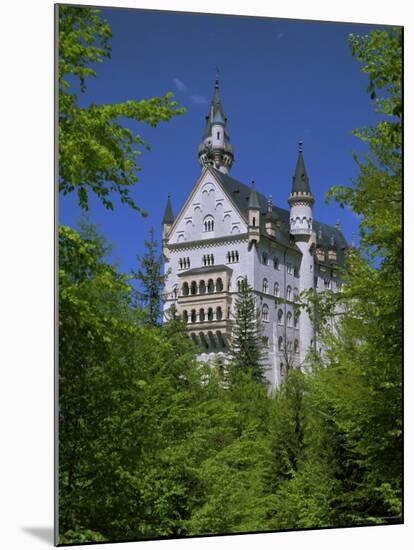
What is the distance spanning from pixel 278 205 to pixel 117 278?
5.65 ft

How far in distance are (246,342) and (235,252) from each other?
2.88 feet

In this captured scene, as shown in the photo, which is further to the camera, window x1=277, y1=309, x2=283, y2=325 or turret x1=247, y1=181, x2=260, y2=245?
window x1=277, y1=309, x2=283, y2=325

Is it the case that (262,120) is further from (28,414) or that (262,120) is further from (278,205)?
(28,414)

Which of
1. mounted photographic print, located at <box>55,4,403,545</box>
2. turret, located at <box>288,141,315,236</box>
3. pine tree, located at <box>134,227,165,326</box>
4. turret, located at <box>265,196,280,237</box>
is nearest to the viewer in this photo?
mounted photographic print, located at <box>55,4,403,545</box>

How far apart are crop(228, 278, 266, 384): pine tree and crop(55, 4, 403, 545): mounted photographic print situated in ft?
0.07

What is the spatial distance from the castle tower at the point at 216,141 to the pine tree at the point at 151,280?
86 centimetres

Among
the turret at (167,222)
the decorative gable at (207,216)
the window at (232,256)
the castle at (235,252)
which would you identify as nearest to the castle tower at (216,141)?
the castle at (235,252)

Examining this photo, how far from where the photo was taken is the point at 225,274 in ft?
28.4

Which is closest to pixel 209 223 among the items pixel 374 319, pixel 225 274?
pixel 225 274

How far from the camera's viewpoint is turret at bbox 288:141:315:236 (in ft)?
27.9

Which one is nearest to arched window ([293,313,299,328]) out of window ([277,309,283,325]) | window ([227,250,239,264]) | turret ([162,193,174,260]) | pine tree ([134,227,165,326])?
window ([277,309,283,325])

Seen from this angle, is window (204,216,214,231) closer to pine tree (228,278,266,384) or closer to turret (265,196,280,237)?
turret (265,196,280,237)

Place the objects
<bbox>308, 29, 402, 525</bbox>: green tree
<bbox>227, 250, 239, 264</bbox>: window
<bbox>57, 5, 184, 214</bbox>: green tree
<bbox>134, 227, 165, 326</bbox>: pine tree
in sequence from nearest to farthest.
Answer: <bbox>57, 5, 184, 214</bbox>: green tree, <bbox>134, 227, 165, 326</bbox>: pine tree, <bbox>227, 250, 239, 264</bbox>: window, <bbox>308, 29, 402, 525</bbox>: green tree

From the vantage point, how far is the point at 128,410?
27.3 feet
